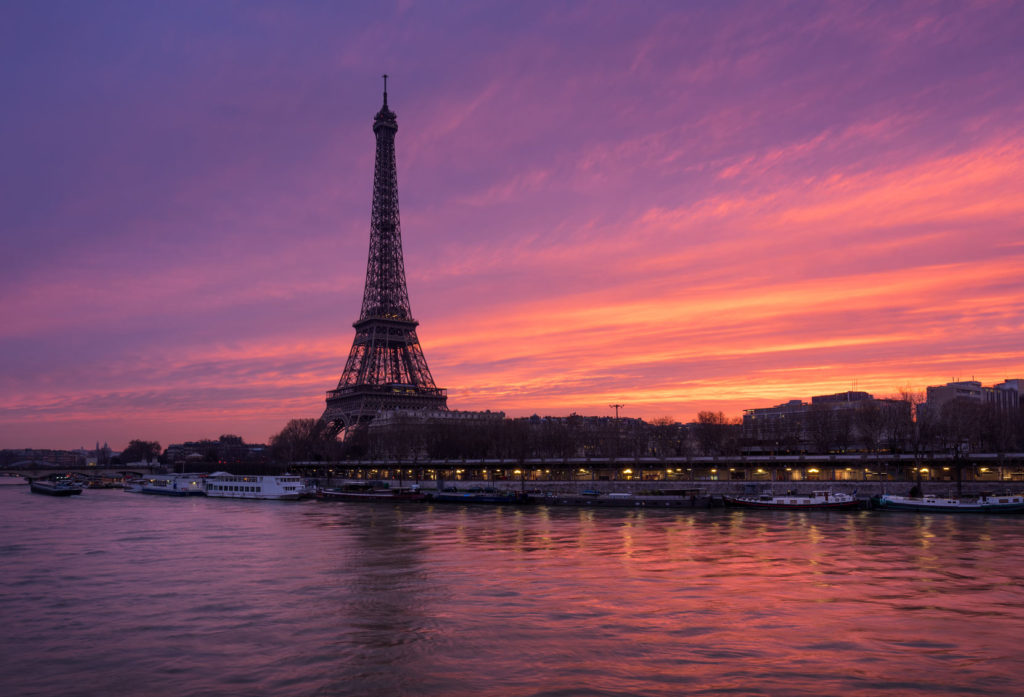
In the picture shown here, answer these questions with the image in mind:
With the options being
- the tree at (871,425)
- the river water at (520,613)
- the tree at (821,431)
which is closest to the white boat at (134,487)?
the river water at (520,613)

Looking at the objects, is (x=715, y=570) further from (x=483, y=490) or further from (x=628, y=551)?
(x=483, y=490)

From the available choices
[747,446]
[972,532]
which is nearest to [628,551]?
[972,532]

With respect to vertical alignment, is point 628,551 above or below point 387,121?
below

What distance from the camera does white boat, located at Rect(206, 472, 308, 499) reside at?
98.9 metres

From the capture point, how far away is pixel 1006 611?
27578mm

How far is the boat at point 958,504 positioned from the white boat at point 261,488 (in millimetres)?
66660

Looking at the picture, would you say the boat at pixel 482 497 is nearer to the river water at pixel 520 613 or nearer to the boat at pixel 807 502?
the boat at pixel 807 502

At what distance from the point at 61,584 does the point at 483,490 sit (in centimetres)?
6347

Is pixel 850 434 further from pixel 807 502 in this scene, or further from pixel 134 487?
pixel 134 487

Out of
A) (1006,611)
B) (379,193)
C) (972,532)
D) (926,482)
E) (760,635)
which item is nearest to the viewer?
(760,635)

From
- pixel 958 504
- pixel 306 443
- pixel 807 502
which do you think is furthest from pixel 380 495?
pixel 306 443

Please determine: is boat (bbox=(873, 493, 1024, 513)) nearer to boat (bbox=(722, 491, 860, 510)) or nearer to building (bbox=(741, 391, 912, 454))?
boat (bbox=(722, 491, 860, 510))

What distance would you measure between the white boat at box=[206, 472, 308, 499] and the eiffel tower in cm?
3860

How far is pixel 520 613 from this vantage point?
27.7m
